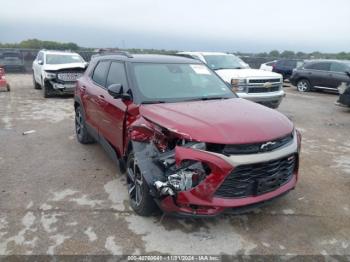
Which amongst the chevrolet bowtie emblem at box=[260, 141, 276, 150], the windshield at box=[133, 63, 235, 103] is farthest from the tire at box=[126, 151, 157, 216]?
the chevrolet bowtie emblem at box=[260, 141, 276, 150]

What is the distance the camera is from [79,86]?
21.0ft

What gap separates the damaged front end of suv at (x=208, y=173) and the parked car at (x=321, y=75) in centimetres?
1252

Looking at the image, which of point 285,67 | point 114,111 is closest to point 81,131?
point 114,111

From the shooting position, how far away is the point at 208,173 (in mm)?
3158

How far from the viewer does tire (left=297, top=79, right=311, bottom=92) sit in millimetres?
15800

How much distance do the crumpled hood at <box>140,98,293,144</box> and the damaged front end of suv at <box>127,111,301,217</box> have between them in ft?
0.21

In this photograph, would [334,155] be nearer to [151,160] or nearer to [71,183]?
[151,160]

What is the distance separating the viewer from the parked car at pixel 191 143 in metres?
3.19

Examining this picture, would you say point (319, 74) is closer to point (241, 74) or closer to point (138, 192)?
point (241, 74)

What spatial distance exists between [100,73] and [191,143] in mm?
2932

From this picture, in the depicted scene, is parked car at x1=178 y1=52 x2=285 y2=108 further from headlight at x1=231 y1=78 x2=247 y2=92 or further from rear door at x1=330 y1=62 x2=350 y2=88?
rear door at x1=330 y1=62 x2=350 y2=88

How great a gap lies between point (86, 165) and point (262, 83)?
17.7 ft

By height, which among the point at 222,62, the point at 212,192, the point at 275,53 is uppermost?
the point at 275,53

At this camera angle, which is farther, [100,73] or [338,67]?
[338,67]
